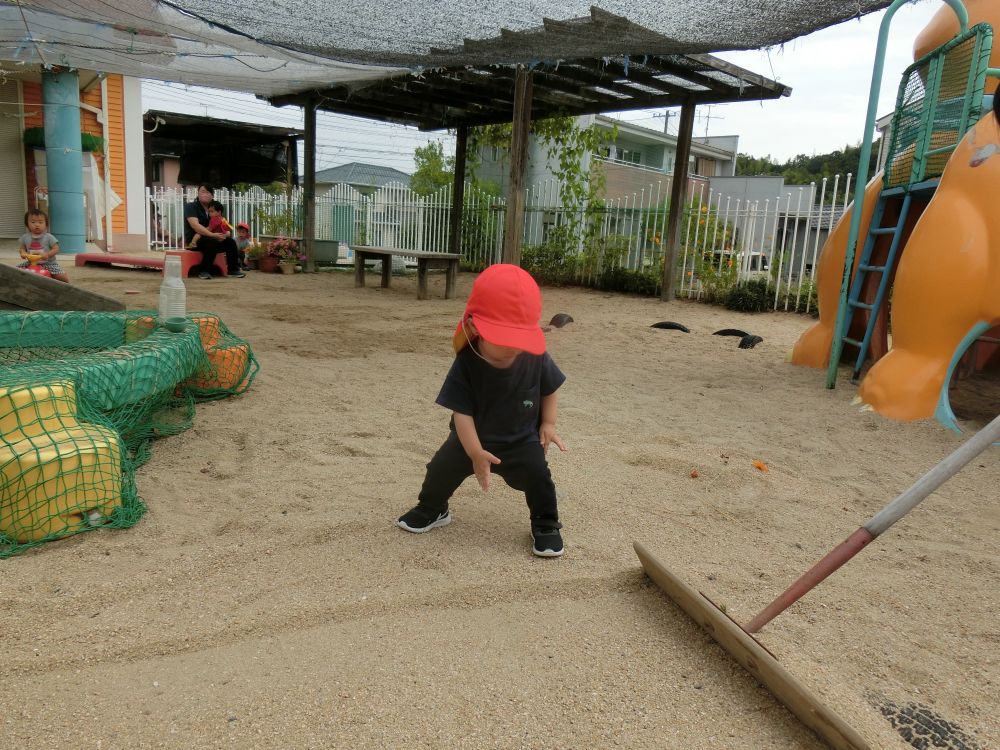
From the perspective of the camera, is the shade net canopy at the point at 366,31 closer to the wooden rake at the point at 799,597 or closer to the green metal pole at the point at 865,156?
the green metal pole at the point at 865,156

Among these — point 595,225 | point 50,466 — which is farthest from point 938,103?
point 595,225

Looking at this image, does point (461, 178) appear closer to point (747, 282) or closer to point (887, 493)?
point (747, 282)

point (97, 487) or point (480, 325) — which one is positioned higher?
point (480, 325)

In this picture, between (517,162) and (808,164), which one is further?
(808,164)

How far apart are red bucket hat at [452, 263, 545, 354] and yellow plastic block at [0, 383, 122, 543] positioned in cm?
146

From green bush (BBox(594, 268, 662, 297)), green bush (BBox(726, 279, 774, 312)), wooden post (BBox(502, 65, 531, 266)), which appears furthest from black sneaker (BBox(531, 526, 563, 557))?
green bush (BBox(594, 268, 662, 297))

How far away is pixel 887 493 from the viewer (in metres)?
3.25

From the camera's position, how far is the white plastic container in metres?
3.82

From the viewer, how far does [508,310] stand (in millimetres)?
2156

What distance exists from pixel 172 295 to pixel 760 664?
340 centimetres

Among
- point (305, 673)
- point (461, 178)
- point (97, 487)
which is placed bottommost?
point (305, 673)

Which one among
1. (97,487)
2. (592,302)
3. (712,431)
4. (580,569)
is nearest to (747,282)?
(592,302)

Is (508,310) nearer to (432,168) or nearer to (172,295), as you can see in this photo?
(172,295)

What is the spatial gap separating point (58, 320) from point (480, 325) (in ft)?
10.1
